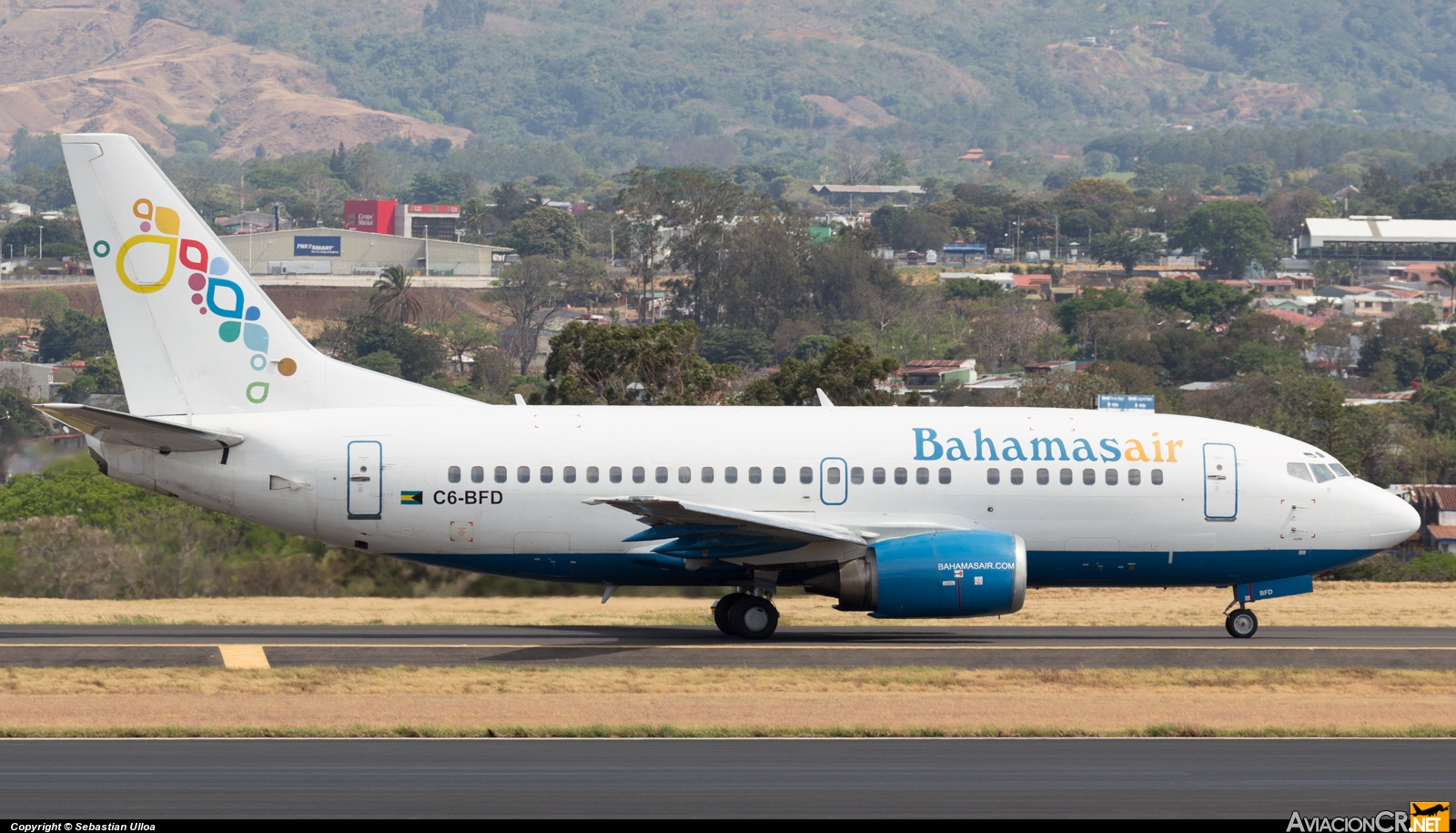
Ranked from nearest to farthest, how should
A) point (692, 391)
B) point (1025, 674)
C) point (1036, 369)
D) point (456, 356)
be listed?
point (1025, 674) < point (692, 391) < point (1036, 369) < point (456, 356)

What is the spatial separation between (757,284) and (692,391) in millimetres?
143128

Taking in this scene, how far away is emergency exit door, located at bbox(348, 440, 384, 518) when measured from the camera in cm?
2920

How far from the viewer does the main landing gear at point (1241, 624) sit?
29891mm

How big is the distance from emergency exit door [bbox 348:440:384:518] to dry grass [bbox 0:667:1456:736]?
429 centimetres

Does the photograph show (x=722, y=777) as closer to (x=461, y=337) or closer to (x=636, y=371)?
(x=636, y=371)

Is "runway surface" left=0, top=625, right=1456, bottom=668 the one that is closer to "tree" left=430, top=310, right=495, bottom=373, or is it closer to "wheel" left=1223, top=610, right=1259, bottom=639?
"wheel" left=1223, top=610, right=1259, bottom=639

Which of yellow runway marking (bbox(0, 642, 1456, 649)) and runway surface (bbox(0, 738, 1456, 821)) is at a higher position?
runway surface (bbox(0, 738, 1456, 821))

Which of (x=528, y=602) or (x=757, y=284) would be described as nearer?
(x=528, y=602)

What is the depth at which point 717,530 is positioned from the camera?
28.4 m

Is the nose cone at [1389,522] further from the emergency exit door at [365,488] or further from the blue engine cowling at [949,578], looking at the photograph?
the emergency exit door at [365,488]

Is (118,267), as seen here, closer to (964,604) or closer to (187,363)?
(187,363)

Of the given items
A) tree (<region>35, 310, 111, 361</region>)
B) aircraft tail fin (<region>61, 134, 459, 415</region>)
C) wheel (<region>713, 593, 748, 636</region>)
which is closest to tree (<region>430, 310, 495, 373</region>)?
tree (<region>35, 310, 111, 361</region>)

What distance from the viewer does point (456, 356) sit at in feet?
554

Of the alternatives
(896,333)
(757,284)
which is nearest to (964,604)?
(896,333)
